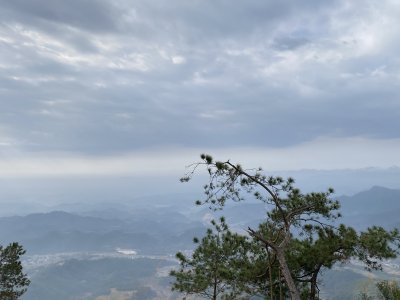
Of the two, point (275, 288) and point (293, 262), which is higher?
point (293, 262)

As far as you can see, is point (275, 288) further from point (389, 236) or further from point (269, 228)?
point (389, 236)

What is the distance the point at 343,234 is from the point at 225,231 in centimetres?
691

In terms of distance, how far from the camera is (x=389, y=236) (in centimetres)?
1678

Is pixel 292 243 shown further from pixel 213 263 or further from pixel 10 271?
pixel 10 271

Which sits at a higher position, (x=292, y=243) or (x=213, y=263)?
(x=292, y=243)

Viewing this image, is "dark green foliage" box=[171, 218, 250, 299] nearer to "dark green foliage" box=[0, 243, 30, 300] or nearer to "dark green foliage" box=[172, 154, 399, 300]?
"dark green foliage" box=[172, 154, 399, 300]

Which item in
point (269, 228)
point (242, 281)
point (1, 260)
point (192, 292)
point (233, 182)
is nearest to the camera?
point (233, 182)

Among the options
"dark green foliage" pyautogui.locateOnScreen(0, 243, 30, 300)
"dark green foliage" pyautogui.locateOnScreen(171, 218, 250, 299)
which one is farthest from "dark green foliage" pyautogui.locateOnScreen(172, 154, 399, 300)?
"dark green foliage" pyautogui.locateOnScreen(0, 243, 30, 300)

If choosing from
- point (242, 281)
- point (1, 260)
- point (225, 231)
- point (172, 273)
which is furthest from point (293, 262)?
point (1, 260)

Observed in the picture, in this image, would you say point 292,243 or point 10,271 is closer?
point 292,243

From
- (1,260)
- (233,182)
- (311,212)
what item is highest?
(233,182)

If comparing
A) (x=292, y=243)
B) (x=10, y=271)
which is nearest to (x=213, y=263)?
(x=292, y=243)

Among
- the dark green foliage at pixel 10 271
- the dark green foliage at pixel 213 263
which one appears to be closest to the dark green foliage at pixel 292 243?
the dark green foliage at pixel 213 263

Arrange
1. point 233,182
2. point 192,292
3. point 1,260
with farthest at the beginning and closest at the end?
1. point 1,260
2. point 192,292
3. point 233,182
